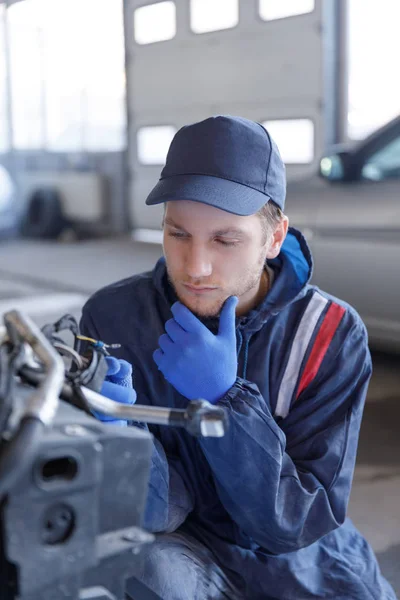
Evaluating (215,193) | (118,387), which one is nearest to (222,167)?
(215,193)

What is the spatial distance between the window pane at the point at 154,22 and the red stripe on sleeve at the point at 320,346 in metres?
6.76

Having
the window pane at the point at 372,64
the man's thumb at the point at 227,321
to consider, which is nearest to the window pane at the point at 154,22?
the window pane at the point at 372,64

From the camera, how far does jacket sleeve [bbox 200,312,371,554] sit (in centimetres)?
109

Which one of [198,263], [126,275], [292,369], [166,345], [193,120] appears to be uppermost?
[193,120]

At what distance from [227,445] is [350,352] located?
0.37 metres

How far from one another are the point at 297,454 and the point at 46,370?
2.66ft

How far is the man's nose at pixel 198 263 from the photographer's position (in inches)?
47.6

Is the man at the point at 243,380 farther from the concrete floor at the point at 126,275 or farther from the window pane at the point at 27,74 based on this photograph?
the window pane at the point at 27,74

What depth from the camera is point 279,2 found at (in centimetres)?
648

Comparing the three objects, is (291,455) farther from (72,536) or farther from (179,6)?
(179,6)

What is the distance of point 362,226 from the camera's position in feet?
10.5

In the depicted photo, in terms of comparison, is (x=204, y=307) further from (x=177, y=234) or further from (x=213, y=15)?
(x=213, y=15)

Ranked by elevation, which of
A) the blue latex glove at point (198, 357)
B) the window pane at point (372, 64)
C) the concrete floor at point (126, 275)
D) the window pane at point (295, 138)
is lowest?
the concrete floor at point (126, 275)

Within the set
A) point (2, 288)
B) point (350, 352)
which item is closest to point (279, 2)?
point (2, 288)
